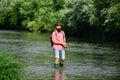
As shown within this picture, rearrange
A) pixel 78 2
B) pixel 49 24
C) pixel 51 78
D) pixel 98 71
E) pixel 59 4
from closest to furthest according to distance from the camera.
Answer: pixel 51 78 < pixel 98 71 < pixel 78 2 < pixel 49 24 < pixel 59 4

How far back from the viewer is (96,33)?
6638 cm

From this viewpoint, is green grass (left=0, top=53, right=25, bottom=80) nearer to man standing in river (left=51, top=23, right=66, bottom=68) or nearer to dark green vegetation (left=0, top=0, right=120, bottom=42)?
man standing in river (left=51, top=23, right=66, bottom=68)

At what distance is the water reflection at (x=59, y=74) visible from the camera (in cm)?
1626

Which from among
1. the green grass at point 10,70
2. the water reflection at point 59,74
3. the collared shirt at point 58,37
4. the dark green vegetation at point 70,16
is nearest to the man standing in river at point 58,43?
the collared shirt at point 58,37

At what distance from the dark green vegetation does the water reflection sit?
84.3 feet

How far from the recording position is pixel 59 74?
1752 cm

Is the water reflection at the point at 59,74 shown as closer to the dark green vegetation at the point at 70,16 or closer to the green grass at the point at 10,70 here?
the green grass at the point at 10,70

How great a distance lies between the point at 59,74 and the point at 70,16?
5196 centimetres

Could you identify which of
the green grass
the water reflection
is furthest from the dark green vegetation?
the green grass

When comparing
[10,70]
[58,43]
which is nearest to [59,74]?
[58,43]

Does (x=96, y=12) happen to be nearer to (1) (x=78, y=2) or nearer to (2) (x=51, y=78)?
(1) (x=78, y=2)

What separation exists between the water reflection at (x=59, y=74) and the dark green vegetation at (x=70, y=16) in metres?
25.7

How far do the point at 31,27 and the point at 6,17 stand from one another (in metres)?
26.5

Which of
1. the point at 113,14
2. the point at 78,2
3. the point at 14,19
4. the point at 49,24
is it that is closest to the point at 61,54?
the point at 113,14
